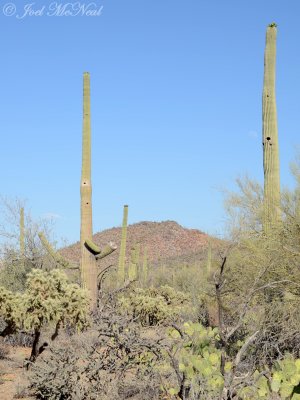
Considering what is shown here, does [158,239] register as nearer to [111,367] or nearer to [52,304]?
[52,304]

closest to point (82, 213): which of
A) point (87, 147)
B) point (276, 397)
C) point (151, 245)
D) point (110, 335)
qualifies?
point (87, 147)

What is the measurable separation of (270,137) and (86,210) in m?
4.82

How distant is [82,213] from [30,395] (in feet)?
22.2

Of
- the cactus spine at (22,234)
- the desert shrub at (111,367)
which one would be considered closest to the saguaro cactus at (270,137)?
the desert shrub at (111,367)

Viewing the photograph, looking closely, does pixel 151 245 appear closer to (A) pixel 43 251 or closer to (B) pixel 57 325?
(A) pixel 43 251

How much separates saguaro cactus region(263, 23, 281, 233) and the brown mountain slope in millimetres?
41959

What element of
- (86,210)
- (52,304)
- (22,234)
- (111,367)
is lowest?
(111,367)

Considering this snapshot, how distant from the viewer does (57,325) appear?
407 inches

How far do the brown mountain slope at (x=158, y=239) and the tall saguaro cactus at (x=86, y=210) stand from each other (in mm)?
39429

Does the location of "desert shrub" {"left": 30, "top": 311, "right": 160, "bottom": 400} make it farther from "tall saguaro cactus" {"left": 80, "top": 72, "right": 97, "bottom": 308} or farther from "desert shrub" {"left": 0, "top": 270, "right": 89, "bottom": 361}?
"tall saguaro cactus" {"left": 80, "top": 72, "right": 97, "bottom": 308}

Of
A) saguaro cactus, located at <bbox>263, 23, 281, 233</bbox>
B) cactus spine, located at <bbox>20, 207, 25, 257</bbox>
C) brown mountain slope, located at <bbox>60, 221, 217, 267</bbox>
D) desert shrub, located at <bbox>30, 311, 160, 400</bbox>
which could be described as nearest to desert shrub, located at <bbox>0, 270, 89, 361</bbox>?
desert shrub, located at <bbox>30, 311, 160, 400</bbox>

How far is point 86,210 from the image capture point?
15.1m

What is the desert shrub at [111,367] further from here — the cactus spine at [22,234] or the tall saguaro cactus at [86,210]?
the cactus spine at [22,234]

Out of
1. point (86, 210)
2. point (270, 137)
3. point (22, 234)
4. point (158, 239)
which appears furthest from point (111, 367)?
point (158, 239)
